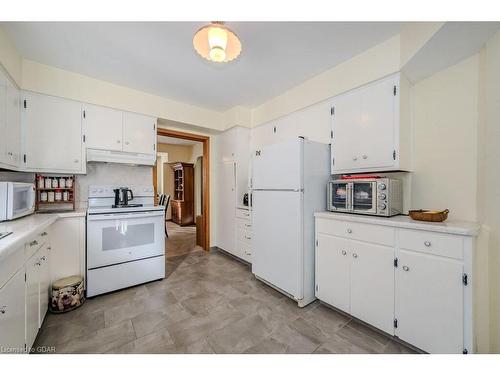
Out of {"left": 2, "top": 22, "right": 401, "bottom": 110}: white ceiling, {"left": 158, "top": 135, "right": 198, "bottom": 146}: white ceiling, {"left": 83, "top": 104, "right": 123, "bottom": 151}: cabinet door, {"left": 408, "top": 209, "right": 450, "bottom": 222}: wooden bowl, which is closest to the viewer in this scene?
{"left": 408, "top": 209, "right": 450, "bottom": 222}: wooden bowl

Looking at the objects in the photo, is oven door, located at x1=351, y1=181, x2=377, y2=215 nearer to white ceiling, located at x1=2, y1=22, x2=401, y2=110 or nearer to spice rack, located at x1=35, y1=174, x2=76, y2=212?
white ceiling, located at x1=2, y1=22, x2=401, y2=110

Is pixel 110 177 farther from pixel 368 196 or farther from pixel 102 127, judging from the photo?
pixel 368 196

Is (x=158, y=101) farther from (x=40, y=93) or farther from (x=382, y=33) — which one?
(x=382, y=33)

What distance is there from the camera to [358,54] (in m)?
2.03

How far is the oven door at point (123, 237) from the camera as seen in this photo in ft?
7.22

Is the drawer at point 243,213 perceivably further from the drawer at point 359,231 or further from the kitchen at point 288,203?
the drawer at point 359,231

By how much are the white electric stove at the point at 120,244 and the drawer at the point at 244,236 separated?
1171 mm

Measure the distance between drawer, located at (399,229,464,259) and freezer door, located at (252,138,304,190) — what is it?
2.97 feet

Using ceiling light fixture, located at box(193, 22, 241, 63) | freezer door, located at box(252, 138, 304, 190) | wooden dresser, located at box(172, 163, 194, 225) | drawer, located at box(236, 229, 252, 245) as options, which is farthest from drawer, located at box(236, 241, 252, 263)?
wooden dresser, located at box(172, 163, 194, 225)

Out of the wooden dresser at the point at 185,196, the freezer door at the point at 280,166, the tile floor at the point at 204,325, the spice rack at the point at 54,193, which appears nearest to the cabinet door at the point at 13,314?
the tile floor at the point at 204,325

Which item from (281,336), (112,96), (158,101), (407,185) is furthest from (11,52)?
(407,185)

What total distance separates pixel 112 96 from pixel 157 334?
8.87 feet

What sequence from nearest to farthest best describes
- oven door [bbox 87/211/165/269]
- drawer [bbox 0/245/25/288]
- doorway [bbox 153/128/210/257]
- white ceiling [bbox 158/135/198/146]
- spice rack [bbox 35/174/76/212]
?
drawer [bbox 0/245/25/288]
oven door [bbox 87/211/165/269]
spice rack [bbox 35/174/76/212]
white ceiling [bbox 158/135/198/146]
doorway [bbox 153/128/210/257]

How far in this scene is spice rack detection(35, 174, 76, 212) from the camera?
2.34 meters
